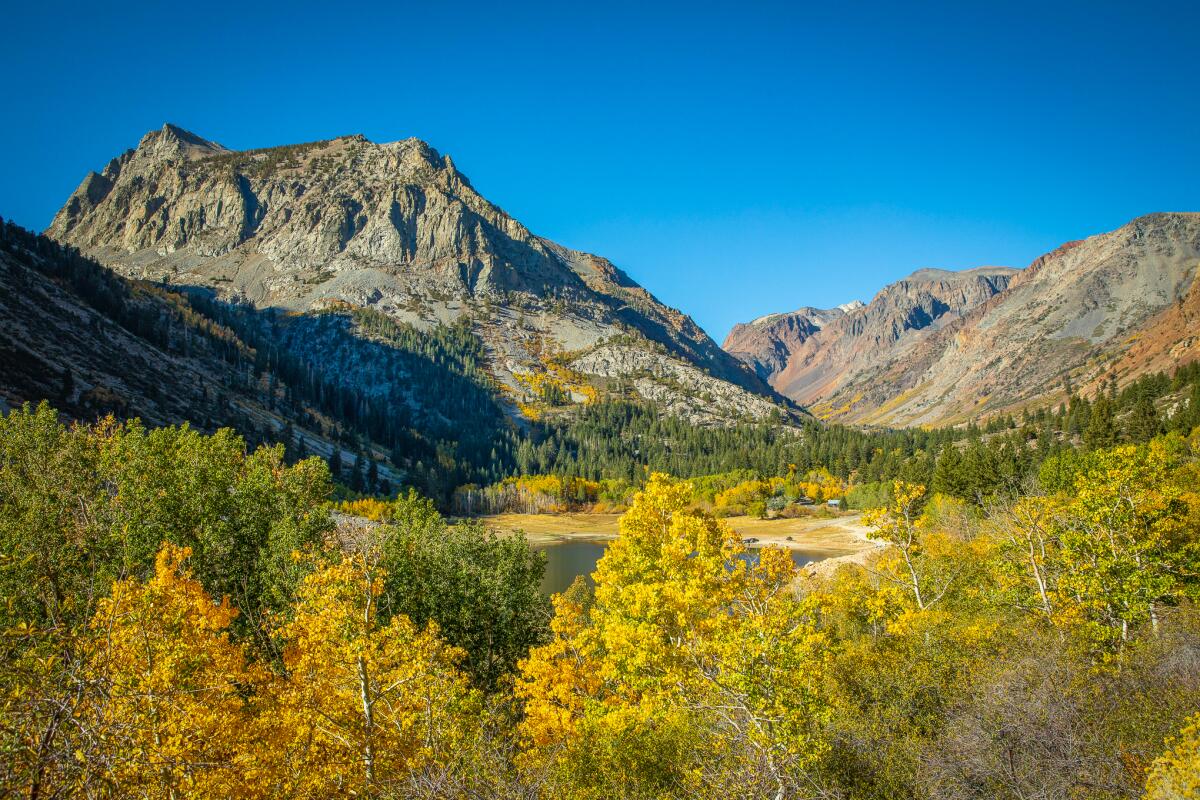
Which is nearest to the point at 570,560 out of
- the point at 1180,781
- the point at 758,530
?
the point at 758,530

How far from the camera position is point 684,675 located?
16.3 metres

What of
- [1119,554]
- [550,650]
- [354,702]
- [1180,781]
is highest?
[1119,554]

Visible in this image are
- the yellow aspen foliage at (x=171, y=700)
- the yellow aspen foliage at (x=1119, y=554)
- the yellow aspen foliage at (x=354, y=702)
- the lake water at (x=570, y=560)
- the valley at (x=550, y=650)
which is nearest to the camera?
the yellow aspen foliage at (x=171, y=700)

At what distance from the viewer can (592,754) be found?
17.5m

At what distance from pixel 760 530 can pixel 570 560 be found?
48.6 meters

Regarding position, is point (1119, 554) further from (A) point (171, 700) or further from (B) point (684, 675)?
(A) point (171, 700)

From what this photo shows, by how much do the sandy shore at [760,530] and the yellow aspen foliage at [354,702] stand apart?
82.7 m

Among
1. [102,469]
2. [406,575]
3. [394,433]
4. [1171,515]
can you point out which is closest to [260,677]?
[406,575]

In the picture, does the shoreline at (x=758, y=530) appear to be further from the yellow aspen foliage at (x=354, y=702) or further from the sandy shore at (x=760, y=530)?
the yellow aspen foliage at (x=354, y=702)

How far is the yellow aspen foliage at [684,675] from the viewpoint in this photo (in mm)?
13242

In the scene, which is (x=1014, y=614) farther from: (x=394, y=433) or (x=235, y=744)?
(x=394, y=433)

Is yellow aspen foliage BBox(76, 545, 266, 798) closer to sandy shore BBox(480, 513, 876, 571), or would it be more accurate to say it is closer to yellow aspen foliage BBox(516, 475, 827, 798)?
yellow aspen foliage BBox(516, 475, 827, 798)

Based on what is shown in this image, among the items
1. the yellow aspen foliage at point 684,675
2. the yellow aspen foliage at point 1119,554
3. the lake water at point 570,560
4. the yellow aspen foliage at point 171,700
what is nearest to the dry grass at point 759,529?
the lake water at point 570,560

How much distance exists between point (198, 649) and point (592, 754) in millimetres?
12033
